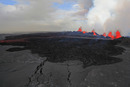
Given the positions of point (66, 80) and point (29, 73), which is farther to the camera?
point (29, 73)

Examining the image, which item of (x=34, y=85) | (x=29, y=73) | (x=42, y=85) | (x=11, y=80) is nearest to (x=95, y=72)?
(x=42, y=85)

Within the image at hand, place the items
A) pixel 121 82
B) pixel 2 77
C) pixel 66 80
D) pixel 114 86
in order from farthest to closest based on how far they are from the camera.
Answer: pixel 2 77, pixel 66 80, pixel 121 82, pixel 114 86

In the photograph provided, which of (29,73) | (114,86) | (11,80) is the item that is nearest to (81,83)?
A: (114,86)

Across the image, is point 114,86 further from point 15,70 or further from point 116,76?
point 15,70

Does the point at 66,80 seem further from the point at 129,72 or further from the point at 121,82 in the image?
the point at 129,72

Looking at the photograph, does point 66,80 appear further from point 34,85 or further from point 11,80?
point 11,80

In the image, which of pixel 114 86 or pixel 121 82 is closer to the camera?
pixel 114 86

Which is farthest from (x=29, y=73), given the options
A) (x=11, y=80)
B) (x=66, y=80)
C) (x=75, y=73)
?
(x=75, y=73)

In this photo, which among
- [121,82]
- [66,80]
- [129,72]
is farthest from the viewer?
[129,72]

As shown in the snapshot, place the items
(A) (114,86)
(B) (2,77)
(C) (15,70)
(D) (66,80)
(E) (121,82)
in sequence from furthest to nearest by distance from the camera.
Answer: (C) (15,70)
(B) (2,77)
(D) (66,80)
(E) (121,82)
(A) (114,86)

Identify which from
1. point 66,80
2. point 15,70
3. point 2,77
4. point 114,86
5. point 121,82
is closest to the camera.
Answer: point 114,86
